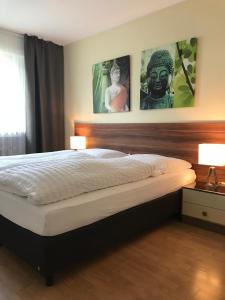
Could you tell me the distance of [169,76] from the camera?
10.1ft

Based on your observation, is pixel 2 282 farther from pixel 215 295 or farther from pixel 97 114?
pixel 97 114

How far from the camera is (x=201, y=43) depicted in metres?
2.82

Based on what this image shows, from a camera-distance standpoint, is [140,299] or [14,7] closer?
[140,299]

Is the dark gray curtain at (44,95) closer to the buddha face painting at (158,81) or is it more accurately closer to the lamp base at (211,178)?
the buddha face painting at (158,81)

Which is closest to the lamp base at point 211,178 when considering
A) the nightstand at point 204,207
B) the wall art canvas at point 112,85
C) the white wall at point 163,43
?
the nightstand at point 204,207

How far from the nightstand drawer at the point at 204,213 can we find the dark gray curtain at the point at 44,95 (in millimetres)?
2564

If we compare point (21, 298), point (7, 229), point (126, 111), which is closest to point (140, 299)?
point (21, 298)

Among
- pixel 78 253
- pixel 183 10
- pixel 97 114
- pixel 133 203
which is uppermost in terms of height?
pixel 183 10

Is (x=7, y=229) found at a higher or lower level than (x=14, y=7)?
lower

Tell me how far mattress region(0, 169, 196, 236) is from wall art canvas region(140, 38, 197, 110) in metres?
1.20

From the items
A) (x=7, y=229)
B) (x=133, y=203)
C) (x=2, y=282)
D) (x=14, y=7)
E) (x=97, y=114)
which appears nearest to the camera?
(x=2, y=282)

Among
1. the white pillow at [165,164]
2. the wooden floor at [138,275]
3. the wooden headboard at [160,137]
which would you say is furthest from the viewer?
the wooden headboard at [160,137]

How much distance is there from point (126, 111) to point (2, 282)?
256 cm

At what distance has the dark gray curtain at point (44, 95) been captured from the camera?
4008 millimetres
